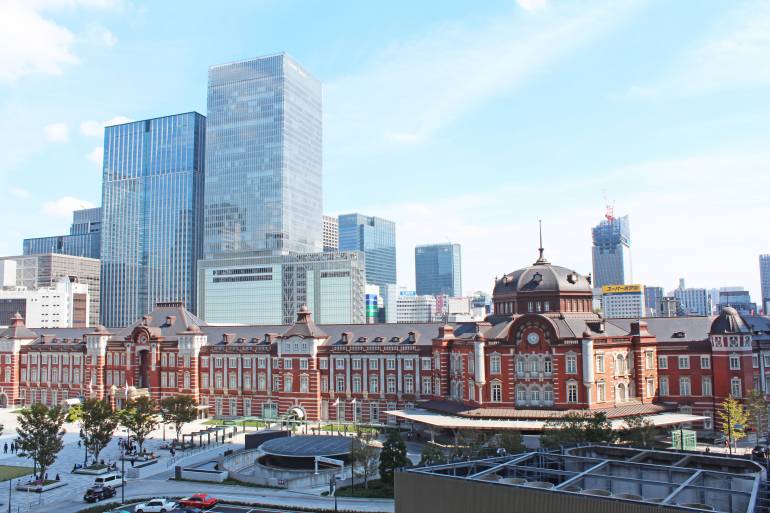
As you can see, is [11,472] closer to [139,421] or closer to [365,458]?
[139,421]

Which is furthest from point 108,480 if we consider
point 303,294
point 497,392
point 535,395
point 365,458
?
point 303,294

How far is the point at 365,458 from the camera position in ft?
197

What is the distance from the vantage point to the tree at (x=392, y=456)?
58812 mm

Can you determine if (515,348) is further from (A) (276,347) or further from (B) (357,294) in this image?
(B) (357,294)

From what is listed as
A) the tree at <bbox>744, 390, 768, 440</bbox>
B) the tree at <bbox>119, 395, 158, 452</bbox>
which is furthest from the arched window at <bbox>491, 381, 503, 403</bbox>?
the tree at <bbox>119, 395, 158, 452</bbox>

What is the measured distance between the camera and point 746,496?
30.4 metres

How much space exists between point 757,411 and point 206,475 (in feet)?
186

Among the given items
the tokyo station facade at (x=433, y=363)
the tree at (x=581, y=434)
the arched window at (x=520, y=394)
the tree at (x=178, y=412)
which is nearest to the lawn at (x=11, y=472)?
the tree at (x=178, y=412)

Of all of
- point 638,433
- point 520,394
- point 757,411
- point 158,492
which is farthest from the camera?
point 520,394

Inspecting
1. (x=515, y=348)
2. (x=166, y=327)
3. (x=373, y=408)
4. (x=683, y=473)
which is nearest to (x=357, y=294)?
(x=166, y=327)

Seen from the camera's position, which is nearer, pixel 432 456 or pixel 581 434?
pixel 432 456

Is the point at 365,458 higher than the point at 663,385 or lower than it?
lower

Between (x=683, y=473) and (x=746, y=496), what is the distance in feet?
13.3

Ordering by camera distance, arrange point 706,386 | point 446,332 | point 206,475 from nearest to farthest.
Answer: point 206,475 → point 706,386 → point 446,332
